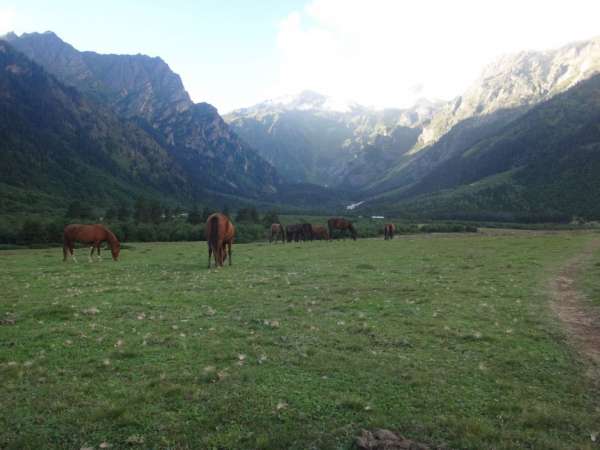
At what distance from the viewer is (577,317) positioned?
1642 centimetres

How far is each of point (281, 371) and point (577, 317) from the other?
12.9m

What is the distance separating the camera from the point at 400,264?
34281 mm

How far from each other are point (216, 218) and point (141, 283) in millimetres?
8427

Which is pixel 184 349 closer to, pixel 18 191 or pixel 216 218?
pixel 216 218

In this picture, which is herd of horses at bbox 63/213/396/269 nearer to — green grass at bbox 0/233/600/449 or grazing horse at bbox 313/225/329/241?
green grass at bbox 0/233/600/449

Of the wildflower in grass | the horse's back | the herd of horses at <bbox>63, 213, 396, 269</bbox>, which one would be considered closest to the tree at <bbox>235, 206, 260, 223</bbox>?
the herd of horses at <bbox>63, 213, 396, 269</bbox>

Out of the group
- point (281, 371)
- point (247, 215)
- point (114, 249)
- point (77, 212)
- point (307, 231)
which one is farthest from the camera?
point (247, 215)

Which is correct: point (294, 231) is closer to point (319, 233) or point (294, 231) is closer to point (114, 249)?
point (319, 233)

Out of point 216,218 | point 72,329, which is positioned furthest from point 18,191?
point 72,329

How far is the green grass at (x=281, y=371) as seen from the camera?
732 cm

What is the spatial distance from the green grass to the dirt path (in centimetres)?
48

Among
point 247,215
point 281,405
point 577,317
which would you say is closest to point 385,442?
point 281,405

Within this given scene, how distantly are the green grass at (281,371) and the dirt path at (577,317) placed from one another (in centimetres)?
48

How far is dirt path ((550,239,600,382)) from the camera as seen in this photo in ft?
39.3
